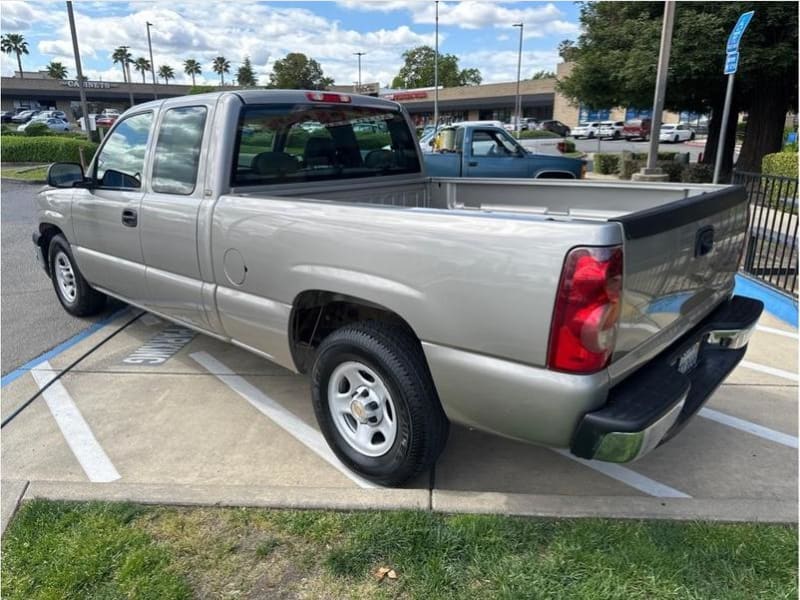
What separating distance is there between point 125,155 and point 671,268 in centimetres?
384

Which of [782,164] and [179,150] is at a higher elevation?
[179,150]

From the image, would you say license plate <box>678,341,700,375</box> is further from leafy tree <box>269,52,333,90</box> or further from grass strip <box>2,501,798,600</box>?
leafy tree <box>269,52,333,90</box>

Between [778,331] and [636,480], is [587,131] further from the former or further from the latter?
[636,480]

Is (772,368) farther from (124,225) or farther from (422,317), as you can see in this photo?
(124,225)

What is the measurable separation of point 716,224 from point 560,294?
1.20 m

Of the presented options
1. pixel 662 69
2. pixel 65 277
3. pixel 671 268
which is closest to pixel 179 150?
pixel 65 277

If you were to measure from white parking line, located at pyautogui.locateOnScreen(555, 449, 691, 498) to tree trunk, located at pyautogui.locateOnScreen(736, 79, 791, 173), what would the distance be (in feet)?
43.7

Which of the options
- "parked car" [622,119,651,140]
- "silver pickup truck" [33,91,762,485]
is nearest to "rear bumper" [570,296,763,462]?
"silver pickup truck" [33,91,762,485]

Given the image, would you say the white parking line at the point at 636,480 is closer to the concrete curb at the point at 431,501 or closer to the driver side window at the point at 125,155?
the concrete curb at the point at 431,501

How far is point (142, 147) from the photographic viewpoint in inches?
168

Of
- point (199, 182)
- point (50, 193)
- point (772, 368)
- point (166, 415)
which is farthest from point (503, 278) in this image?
point (50, 193)

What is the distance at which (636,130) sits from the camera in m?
51.8

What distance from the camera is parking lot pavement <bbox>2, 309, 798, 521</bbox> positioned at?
2898 mm

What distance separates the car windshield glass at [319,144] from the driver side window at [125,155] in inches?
39.5
